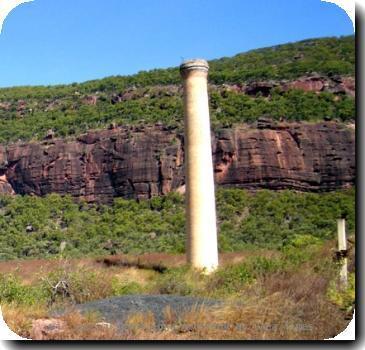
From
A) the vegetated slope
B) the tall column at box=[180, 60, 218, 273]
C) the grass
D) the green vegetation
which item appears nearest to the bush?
the grass

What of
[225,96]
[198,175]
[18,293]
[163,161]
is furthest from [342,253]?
[225,96]

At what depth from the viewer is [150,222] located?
45.0 m

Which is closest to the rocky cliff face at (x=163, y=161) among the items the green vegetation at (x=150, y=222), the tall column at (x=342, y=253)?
the green vegetation at (x=150, y=222)

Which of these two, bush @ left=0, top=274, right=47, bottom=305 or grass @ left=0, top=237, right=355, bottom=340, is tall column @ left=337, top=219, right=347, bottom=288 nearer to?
grass @ left=0, top=237, right=355, bottom=340

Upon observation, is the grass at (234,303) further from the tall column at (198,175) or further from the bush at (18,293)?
the tall column at (198,175)

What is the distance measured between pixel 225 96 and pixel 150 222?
67.8 feet

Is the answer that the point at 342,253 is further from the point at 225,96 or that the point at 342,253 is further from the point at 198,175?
the point at 225,96

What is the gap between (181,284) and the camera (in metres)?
13.7

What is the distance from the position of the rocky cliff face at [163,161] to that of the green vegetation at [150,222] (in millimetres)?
2426

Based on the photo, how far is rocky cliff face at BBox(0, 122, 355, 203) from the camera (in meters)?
51.3

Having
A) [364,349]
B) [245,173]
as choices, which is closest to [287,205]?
[245,173]

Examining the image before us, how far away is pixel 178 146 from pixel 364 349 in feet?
161

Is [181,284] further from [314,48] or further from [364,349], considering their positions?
[314,48]

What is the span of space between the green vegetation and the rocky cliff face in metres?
2.43
